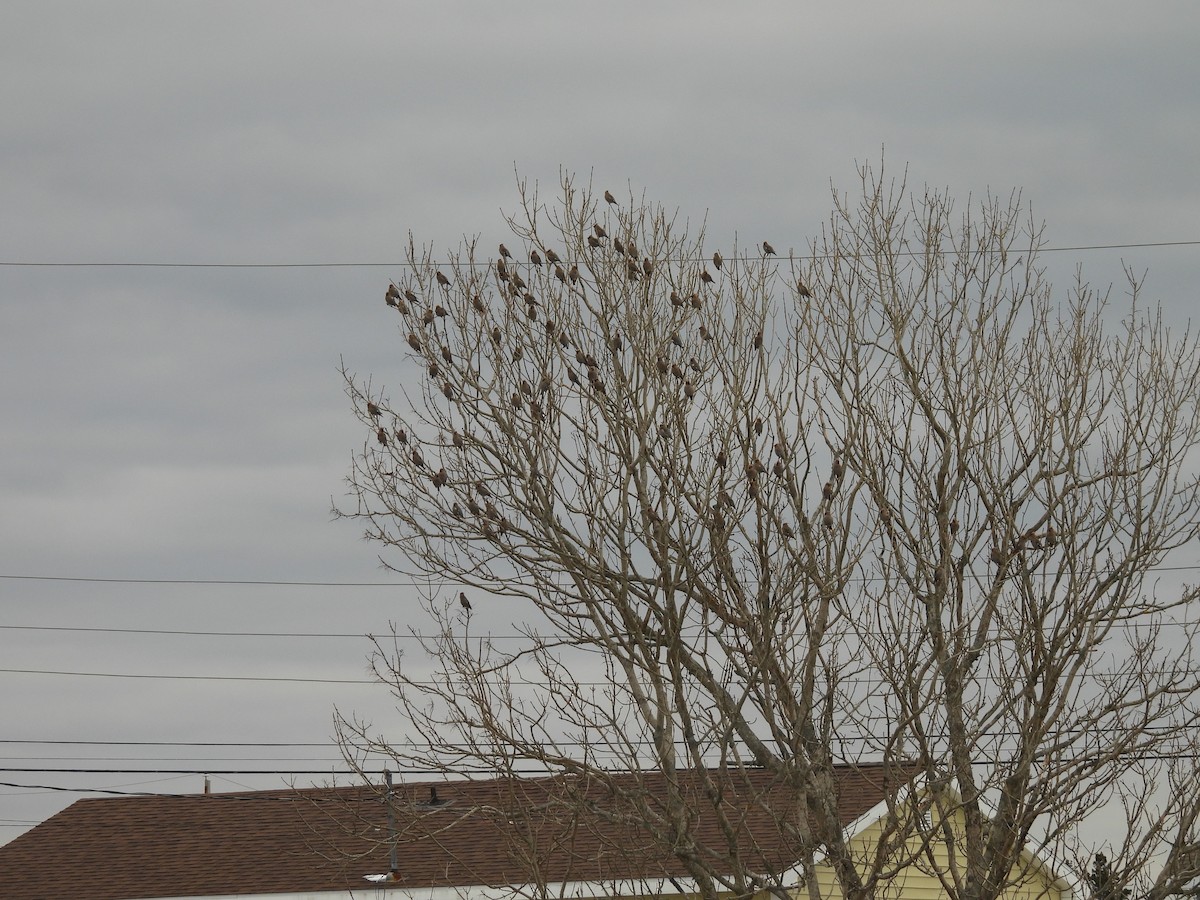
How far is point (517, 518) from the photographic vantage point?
1232cm

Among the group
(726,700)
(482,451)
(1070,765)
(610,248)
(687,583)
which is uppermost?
(610,248)

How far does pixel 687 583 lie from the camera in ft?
37.0

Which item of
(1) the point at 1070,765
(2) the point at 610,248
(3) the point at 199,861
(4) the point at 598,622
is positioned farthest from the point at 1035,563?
(3) the point at 199,861

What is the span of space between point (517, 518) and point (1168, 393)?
5.10m

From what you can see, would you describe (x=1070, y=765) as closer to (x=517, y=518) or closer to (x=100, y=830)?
(x=517, y=518)

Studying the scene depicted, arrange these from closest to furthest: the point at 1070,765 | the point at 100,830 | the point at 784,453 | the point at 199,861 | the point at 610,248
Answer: the point at 1070,765 → the point at 784,453 → the point at 610,248 → the point at 199,861 → the point at 100,830

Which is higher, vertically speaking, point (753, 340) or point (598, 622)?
point (753, 340)

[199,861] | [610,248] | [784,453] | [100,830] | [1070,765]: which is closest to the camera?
[1070,765]

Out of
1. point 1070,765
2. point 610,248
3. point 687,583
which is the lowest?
point 1070,765

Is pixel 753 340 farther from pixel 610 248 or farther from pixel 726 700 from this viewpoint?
pixel 726 700

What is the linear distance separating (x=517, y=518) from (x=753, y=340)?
7.66 feet

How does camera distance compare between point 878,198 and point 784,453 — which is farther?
point 878,198

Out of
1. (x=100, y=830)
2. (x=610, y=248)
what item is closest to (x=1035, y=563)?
(x=610, y=248)

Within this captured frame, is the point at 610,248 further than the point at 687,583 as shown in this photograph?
Yes
